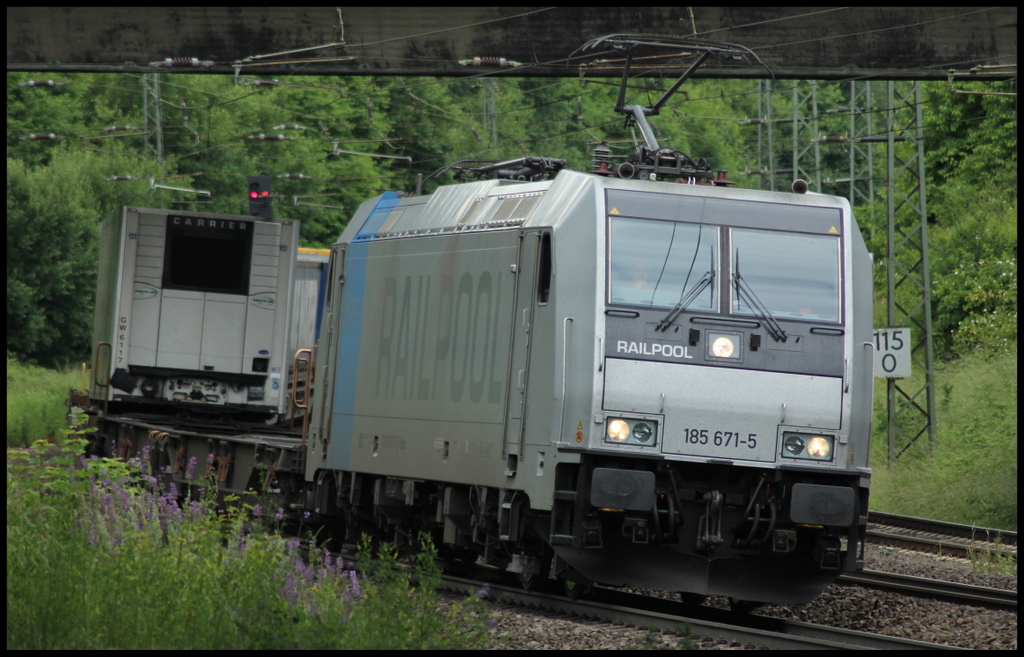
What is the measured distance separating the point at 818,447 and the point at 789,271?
4.60 ft

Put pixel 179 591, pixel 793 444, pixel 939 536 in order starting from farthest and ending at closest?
pixel 939 536 → pixel 793 444 → pixel 179 591

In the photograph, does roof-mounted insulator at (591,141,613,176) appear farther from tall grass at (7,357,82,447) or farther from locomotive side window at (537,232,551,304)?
tall grass at (7,357,82,447)

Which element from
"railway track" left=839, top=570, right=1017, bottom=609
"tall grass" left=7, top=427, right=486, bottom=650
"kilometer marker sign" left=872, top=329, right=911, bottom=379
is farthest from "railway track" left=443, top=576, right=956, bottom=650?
"kilometer marker sign" left=872, top=329, right=911, bottom=379

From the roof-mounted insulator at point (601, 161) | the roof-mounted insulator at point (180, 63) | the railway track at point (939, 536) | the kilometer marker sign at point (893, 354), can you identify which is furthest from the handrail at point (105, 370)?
the kilometer marker sign at point (893, 354)

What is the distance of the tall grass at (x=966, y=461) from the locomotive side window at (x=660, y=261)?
10.7 meters

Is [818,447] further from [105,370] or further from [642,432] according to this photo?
[105,370]

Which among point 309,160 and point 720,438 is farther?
point 309,160

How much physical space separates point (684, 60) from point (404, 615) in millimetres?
10146

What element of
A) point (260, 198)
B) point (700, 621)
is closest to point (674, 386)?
point (700, 621)

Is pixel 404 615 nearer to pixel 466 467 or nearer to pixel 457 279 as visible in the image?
pixel 466 467

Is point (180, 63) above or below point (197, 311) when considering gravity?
above

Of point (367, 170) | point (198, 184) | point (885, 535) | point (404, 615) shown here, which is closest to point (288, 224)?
point (885, 535)

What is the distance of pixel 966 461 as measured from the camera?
22.1 metres

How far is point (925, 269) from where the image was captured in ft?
75.5
